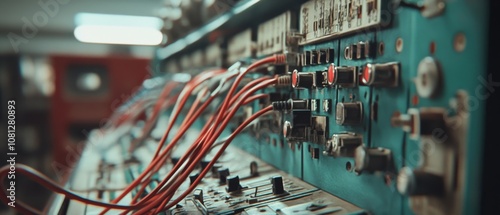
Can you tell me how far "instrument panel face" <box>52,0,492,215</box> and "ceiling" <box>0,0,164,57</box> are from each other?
275cm

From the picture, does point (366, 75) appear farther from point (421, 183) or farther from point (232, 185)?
point (232, 185)

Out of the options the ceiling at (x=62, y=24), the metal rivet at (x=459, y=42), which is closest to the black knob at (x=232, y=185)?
the metal rivet at (x=459, y=42)

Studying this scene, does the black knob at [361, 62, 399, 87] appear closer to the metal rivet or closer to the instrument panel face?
the instrument panel face

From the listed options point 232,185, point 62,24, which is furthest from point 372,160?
point 62,24

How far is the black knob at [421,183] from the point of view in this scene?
19.9 inches

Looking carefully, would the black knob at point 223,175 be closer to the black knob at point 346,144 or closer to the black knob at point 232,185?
the black knob at point 232,185

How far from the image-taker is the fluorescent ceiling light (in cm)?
437

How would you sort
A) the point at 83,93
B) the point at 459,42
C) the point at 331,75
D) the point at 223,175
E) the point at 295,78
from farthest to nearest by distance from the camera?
the point at 83,93 < the point at 223,175 < the point at 295,78 < the point at 331,75 < the point at 459,42

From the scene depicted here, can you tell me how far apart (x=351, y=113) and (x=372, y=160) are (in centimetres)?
10

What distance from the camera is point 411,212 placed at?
0.56 meters

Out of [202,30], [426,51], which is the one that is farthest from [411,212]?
[202,30]

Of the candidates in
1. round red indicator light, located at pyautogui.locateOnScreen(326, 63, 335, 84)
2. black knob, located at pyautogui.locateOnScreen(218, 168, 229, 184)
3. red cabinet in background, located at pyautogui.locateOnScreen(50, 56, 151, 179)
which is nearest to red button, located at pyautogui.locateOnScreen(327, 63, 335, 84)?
round red indicator light, located at pyautogui.locateOnScreen(326, 63, 335, 84)

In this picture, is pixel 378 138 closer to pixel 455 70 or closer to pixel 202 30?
pixel 455 70

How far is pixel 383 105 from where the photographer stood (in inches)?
24.5
